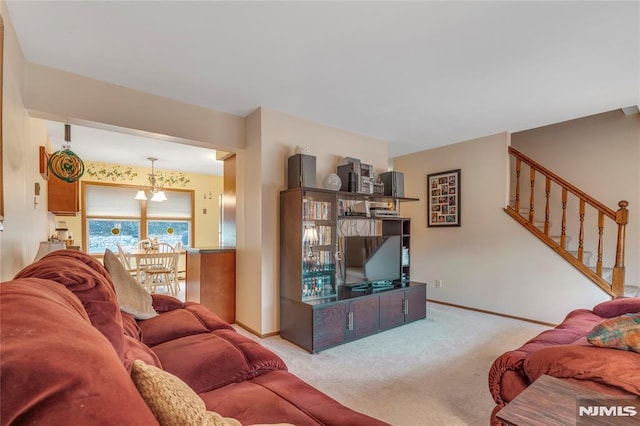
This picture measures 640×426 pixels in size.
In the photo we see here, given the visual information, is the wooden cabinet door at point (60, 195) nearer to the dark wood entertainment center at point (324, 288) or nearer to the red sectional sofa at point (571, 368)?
the dark wood entertainment center at point (324, 288)

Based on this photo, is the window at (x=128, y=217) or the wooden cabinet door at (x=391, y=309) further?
the window at (x=128, y=217)

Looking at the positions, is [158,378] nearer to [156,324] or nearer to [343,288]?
[156,324]

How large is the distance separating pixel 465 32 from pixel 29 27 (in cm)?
292

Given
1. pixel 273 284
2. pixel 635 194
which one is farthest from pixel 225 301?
pixel 635 194

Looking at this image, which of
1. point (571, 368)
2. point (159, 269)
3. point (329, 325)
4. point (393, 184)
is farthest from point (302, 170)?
point (159, 269)

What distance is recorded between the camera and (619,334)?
1.43 metres

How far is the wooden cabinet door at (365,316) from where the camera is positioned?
320cm

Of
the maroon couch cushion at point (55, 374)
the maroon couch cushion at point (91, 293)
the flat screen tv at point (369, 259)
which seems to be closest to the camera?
the maroon couch cushion at point (55, 374)

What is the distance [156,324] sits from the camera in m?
1.93

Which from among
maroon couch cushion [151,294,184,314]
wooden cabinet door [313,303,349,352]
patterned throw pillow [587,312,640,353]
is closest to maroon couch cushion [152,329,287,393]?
maroon couch cushion [151,294,184,314]

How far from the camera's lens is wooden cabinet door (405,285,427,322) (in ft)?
12.4

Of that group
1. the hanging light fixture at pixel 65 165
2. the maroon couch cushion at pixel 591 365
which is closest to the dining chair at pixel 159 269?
the hanging light fixture at pixel 65 165

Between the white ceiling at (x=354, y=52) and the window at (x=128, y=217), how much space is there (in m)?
4.24

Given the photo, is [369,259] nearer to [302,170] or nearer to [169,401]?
[302,170]
